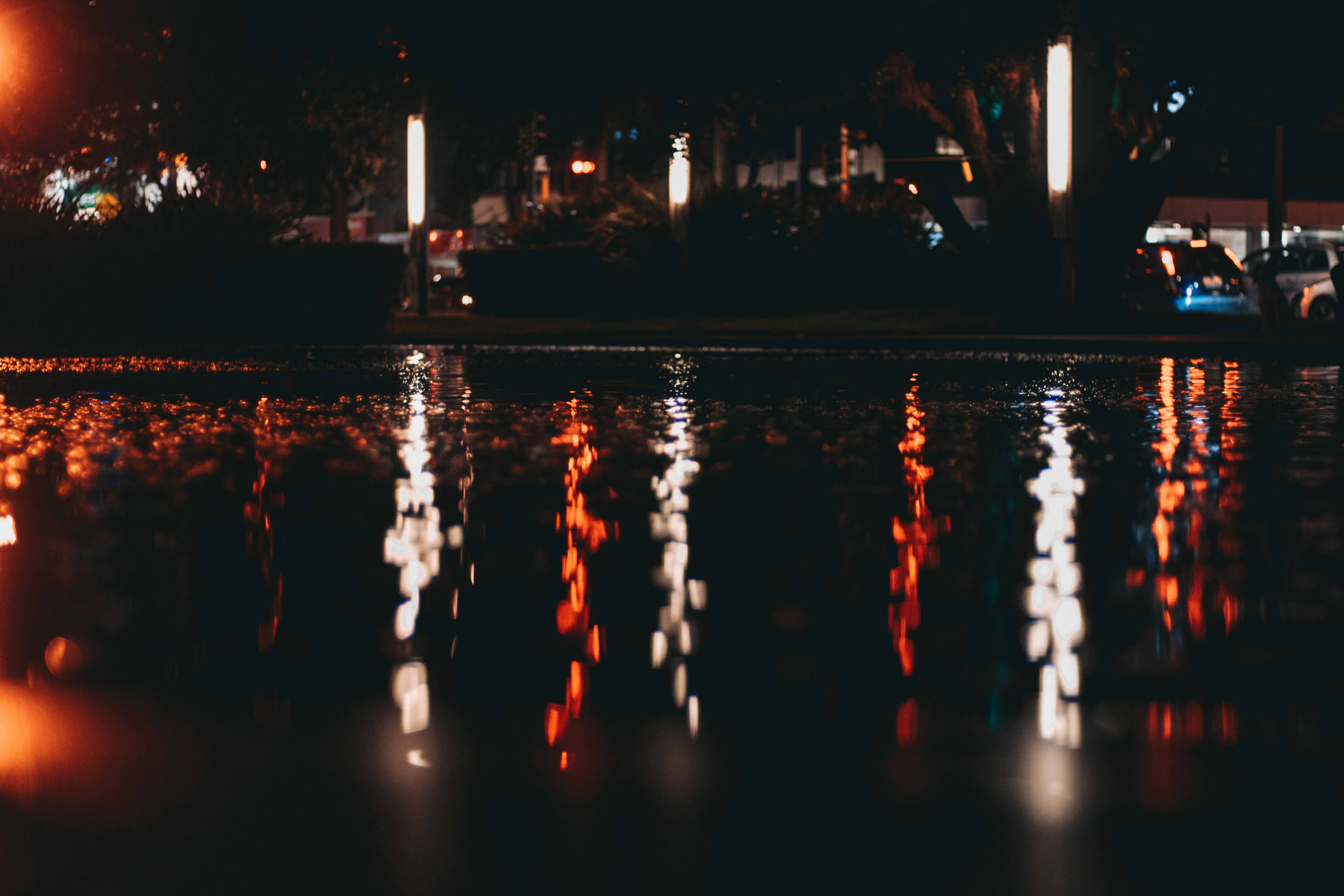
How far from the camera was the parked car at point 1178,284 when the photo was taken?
3659cm

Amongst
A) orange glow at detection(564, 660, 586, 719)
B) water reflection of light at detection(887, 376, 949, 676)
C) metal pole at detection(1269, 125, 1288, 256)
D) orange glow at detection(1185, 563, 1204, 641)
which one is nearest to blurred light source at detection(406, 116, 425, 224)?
metal pole at detection(1269, 125, 1288, 256)

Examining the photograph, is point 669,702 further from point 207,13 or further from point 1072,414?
point 207,13

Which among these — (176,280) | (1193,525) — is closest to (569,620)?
(1193,525)

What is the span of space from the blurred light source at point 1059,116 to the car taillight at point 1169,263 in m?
8.03

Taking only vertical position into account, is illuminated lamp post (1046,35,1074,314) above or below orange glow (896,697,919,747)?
above

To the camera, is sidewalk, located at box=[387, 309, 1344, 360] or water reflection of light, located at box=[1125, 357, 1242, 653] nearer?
water reflection of light, located at box=[1125, 357, 1242, 653]

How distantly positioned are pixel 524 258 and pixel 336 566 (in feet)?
111

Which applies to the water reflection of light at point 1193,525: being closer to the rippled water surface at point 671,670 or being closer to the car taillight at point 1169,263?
the rippled water surface at point 671,670

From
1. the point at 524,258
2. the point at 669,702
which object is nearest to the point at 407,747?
the point at 669,702

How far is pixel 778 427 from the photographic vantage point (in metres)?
14.9

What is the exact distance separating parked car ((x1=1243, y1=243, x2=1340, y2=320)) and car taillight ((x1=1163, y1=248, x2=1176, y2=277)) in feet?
5.08

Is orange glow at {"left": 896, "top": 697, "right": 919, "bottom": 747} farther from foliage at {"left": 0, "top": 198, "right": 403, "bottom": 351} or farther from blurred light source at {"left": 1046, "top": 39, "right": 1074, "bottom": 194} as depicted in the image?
foliage at {"left": 0, "top": 198, "right": 403, "bottom": 351}

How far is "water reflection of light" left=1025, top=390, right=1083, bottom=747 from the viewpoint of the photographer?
5.13m

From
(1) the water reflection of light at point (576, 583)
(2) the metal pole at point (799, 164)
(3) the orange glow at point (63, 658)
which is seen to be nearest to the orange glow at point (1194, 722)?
(1) the water reflection of light at point (576, 583)
